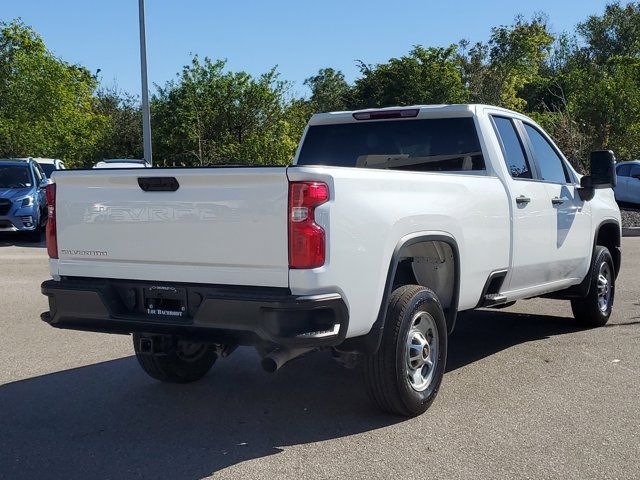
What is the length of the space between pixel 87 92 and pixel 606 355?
3686cm

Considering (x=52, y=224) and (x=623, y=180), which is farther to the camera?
(x=623, y=180)

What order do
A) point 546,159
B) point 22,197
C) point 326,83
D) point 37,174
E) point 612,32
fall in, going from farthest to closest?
1. point 326,83
2. point 612,32
3. point 37,174
4. point 22,197
5. point 546,159

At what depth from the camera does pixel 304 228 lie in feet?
13.1

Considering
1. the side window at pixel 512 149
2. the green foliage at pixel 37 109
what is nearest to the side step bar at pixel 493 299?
the side window at pixel 512 149

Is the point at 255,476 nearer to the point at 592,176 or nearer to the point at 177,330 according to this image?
the point at 177,330

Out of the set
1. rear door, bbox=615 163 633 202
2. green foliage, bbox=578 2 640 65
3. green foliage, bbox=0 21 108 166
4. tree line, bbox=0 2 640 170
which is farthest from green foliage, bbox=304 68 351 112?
rear door, bbox=615 163 633 202

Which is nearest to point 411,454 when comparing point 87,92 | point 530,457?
point 530,457

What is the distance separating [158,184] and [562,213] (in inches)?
150

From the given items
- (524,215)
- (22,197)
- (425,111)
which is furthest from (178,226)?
(22,197)

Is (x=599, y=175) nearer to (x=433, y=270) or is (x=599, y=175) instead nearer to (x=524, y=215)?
(x=524, y=215)

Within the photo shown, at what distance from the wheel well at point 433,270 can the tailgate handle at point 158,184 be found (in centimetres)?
163

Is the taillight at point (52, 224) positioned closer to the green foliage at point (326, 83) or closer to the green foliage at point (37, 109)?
the green foliage at point (37, 109)

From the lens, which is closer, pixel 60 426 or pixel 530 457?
pixel 530 457

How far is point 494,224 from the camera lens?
5578 millimetres
